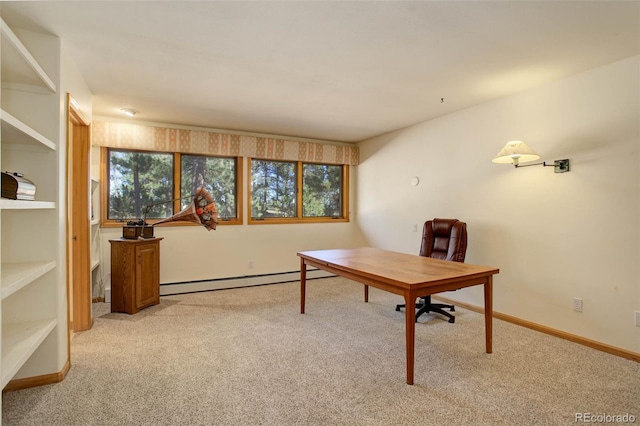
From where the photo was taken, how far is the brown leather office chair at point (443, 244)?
138 inches

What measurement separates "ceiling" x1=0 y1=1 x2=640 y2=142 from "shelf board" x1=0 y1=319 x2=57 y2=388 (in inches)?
76.8

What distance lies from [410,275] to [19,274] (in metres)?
2.45

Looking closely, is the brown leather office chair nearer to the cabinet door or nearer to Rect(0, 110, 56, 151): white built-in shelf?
the cabinet door

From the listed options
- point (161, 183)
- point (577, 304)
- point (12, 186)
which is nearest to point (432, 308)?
point (577, 304)

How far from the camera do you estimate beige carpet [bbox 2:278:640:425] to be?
1890 millimetres

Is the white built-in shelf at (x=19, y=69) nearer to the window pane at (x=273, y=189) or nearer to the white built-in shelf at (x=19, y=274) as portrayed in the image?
the white built-in shelf at (x=19, y=274)

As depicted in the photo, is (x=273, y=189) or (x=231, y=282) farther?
(x=273, y=189)

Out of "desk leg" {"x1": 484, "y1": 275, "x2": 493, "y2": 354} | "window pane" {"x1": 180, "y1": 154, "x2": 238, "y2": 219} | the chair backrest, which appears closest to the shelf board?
"window pane" {"x1": 180, "y1": 154, "x2": 238, "y2": 219}

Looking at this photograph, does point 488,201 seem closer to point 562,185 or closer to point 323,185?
point 562,185

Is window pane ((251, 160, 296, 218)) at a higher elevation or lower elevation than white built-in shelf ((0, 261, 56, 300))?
higher

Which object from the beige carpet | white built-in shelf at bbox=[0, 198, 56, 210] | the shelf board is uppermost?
white built-in shelf at bbox=[0, 198, 56, 210]

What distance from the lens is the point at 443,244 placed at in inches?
147

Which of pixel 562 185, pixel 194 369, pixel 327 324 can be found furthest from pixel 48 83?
pixel 562 185

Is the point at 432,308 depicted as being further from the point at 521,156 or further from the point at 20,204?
the point at 20,204
